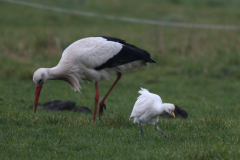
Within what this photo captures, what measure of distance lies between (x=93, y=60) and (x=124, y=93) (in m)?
4.07

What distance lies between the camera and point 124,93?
11.5m

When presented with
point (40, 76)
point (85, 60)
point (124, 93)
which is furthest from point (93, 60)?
point (124, 93)

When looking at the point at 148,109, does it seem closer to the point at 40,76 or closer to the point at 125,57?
the point at 125,57

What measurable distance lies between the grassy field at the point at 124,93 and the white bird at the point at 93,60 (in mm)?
849

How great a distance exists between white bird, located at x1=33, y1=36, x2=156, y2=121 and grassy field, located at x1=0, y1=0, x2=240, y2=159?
0.85m

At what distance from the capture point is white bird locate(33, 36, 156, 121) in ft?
24.9

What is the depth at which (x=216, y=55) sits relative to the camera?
15.0 meters

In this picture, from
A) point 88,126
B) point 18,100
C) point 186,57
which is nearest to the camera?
point 88,126

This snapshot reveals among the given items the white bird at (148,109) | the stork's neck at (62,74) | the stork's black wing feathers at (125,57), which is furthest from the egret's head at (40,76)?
the white bird at (148,109)

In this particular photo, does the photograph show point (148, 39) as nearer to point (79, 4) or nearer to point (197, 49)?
point (197, 49)

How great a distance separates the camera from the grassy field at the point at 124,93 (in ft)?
16.6

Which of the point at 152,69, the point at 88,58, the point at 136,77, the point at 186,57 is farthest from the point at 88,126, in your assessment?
the point at 186,57

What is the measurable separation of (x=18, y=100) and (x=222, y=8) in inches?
1009

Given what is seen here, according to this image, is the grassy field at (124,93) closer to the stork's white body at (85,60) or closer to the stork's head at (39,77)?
the stork's head at (39,77)
